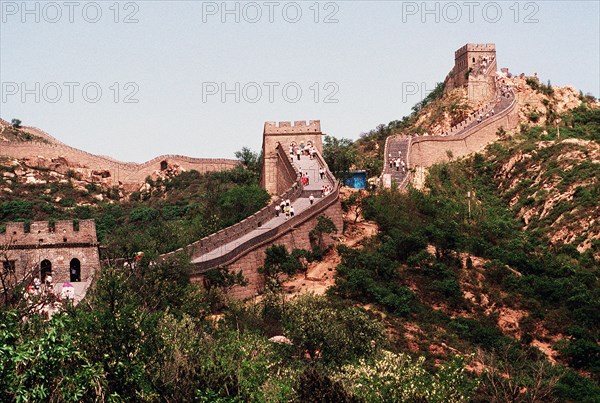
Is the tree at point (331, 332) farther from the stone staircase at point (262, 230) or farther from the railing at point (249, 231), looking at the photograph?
the stone staircase at point (262, 230)

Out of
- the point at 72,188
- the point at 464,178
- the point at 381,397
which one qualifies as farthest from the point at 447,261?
the point at 72,188

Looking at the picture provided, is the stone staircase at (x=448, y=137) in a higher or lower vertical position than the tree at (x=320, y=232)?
higher

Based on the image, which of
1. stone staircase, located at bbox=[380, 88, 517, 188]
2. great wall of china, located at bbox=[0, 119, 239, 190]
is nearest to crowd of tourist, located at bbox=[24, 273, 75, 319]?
stone staircase, located at bbox=[380, 88, 517, 188]

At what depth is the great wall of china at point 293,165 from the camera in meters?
50.0

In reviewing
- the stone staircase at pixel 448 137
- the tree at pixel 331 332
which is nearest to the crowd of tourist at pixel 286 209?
the stone staircase at pixel 448 137

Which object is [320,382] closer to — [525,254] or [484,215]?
[525,254]

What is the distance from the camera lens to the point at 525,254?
2277 inches

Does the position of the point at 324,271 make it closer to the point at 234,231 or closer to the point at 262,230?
the point at 262,230

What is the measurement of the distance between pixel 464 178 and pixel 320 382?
1492 inches

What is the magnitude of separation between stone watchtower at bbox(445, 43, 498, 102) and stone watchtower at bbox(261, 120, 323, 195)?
15239 mm

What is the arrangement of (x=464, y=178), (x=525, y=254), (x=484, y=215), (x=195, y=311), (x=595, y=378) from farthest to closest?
(x=464, y=178) → (x=484, y=215) → (x=525, y=254) → (x=595, y=378) → (x=195, y=311)

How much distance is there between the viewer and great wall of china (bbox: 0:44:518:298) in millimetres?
49969

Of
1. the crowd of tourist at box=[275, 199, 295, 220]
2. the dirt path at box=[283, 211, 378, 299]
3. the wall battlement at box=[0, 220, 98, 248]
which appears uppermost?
the crowd of tourist at box=[275, 199, 295, 220]

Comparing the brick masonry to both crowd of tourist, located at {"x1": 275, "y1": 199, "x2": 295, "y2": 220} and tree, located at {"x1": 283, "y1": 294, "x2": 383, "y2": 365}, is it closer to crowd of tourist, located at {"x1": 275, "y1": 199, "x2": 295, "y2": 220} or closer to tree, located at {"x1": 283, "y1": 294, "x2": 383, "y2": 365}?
crowd of tourist, located at {"x1": 275, "y1": 199, "x2": 295, "y2": 220}
